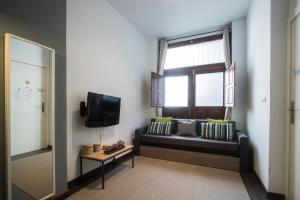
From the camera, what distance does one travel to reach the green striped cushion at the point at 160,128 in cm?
375

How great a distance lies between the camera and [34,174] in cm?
172

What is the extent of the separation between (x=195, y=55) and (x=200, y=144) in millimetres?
2503

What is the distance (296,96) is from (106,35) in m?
3.17

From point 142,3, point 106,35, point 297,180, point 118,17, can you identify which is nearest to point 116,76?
point 106,35

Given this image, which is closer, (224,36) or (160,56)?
(224,36)

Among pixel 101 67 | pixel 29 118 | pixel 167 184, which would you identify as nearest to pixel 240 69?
pixel 167 184

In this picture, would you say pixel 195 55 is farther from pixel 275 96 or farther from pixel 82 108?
pixel 82 108

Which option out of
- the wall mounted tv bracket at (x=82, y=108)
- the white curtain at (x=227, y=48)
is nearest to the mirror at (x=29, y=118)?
A: the wall mounted tv bracket at (x=82, y=108)

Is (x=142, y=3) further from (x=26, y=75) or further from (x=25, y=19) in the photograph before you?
(x=26, y=75)

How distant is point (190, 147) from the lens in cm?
324

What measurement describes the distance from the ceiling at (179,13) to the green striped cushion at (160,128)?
260 cm

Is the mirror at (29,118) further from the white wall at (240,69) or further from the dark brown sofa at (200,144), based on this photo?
the white wall at (240,69)

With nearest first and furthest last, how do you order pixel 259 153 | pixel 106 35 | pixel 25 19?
1. pixel 25 19
2. pixel 259 153
3. pixel 106 35

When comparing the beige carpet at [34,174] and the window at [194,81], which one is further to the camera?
the window at [194,81]
